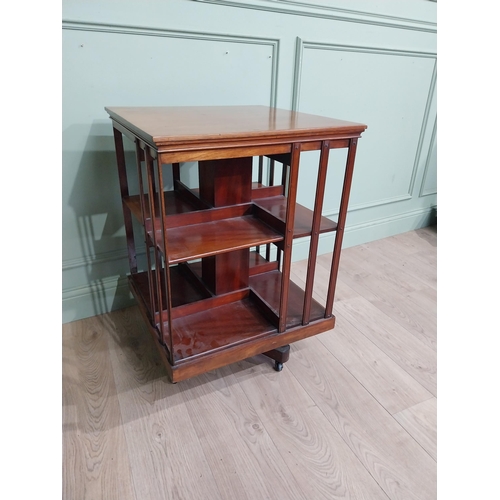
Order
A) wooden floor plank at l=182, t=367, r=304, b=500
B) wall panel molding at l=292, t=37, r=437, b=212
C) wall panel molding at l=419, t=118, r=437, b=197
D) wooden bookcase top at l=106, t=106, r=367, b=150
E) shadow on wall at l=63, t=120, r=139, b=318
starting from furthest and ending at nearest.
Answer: wall panel molding at l=419, t=118, r=437, b=197
wall panel molding at l=292, t=37, r=437, b=212
shadow on wall at l=63, t=120, r=139, b=318
wooden floor plank at l=182, t=367, r=304, b=500
wooden bookcase top at l=106, t=106, r=367, b=150

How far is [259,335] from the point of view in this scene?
1148 mm

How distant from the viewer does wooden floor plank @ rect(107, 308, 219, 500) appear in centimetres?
94

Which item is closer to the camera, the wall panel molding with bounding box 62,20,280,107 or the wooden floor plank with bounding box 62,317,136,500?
the wooden floor plank with bounding box 62,317,136,500

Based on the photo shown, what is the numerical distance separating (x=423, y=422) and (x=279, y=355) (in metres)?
0.46

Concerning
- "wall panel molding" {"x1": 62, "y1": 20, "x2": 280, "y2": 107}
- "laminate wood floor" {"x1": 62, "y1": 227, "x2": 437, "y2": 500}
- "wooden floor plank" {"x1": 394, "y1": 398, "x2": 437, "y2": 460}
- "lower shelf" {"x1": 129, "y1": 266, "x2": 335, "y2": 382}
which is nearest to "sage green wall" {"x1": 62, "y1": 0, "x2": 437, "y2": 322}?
"wall panel molding" {"x1": 62, "y1": 20, "x2": 280, "y2": 107}

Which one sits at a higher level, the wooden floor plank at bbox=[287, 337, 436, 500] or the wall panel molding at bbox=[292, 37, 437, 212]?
the wall panel molding at bbox=[292, 37, 437, 212]

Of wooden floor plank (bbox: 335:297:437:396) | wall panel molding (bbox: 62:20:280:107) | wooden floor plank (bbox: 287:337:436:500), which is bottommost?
wooden floor plank (bbox: 287:337:436:500)

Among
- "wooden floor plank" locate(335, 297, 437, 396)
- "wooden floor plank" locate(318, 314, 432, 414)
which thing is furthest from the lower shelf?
"wooden floor plank" locate(335, 297, 437, 396)

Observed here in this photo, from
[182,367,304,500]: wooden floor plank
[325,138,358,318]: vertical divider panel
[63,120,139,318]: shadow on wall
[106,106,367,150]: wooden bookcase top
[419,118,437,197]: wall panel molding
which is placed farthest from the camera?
[419,118,437,197]: wall panel molding

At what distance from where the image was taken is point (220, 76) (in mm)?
1454

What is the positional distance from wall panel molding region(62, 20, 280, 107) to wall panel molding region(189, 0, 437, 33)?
99 mm

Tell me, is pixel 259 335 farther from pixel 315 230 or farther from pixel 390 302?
pixel 390 302

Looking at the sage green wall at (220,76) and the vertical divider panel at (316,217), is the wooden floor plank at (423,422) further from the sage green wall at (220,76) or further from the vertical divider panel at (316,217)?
the sage green wall at (220,76)

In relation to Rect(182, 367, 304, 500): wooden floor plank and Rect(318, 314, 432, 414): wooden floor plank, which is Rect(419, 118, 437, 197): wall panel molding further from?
Rect(182, 367, 304, 500): wooden floor plank
